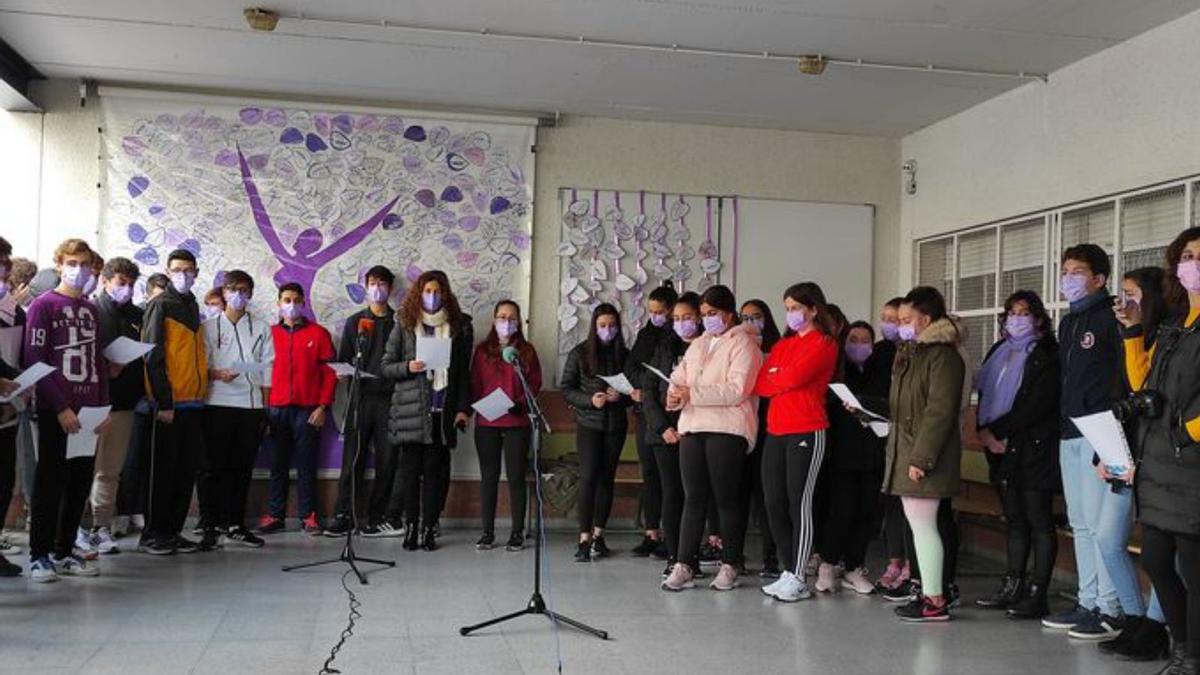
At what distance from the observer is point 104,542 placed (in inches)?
231

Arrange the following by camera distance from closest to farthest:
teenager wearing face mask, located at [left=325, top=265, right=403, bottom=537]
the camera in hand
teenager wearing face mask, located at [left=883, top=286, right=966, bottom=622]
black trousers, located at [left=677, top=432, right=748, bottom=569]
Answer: the camera in hand → teenager wearing face mask, located at [left=883, top=286, right=966, bottom=622] → black trousers, located at [left=677, top=432, right=748, bottom=569] → teenager wearing face mask, located at [left=325, top=265, right=403, bottom=537]

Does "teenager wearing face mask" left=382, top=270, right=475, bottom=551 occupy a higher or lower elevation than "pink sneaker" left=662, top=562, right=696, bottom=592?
higher

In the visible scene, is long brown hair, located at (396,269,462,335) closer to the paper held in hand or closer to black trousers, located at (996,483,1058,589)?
black trousers, located at (996,483,1058,589)

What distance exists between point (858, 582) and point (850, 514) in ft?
1.11

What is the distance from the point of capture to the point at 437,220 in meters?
7.44

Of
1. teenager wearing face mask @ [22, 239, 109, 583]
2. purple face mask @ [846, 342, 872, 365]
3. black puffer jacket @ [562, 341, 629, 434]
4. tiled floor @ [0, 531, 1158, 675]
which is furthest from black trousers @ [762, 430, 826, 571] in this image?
teenager wearing face mask @ [22, 239, 109, 583]

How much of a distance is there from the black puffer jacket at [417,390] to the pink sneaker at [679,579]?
1.75 m

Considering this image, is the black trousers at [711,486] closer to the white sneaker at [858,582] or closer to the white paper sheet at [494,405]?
the white sneaker at [858,582]

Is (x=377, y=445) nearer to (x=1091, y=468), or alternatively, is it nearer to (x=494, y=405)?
(x=494, y=405)

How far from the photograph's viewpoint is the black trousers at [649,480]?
238 inches

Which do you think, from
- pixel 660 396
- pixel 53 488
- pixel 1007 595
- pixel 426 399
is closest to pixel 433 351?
pixel 426 399

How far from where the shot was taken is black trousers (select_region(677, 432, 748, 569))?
5.02 meters

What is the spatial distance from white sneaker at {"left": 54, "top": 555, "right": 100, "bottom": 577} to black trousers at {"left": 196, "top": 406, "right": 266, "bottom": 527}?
0.99 meters

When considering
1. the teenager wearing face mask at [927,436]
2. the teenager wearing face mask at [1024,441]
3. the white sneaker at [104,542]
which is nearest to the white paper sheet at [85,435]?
the white sneaker at [104,542]
